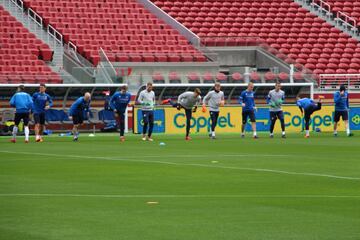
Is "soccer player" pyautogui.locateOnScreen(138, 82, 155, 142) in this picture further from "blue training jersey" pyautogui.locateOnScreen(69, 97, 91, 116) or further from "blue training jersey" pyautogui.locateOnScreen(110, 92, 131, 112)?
"blue training jersey" pyautogui.locateOnScreen(69, 97, 91, 116)

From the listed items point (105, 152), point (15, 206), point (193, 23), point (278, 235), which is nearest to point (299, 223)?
point (278, 235)

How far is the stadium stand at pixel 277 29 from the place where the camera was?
2228 inches

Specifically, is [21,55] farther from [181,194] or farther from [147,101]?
[181,194]

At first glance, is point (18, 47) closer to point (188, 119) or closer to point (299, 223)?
point (188, 119)

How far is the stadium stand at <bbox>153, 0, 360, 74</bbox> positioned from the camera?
56.6 m

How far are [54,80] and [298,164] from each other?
2498 cm

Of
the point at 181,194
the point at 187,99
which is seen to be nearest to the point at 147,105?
the point at 187,99

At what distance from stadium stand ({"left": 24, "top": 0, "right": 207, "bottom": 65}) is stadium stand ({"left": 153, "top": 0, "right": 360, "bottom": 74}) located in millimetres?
2132

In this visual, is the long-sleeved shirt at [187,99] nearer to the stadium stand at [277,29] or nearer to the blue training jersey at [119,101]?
→ the blue training jersey at [119,101]

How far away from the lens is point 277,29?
194 ft

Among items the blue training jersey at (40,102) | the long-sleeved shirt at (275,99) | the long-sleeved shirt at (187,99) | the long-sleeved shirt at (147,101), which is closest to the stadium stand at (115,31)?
the long-sleeved shirt at (187,99)

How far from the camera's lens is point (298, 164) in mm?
23484

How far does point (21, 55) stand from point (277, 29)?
16.1m

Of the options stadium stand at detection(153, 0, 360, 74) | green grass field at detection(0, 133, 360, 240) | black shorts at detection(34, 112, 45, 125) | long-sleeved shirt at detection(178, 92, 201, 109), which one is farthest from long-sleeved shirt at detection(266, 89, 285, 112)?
stadium stand at detection(153, 0, 360, 74)
